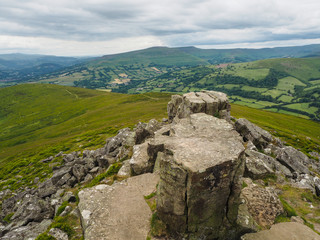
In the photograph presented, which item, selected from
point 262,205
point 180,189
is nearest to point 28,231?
point 180,189

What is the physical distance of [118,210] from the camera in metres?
18.0

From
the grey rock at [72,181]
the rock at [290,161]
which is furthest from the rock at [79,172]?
the rock at [290,161]

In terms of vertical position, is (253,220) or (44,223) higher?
(253,220)

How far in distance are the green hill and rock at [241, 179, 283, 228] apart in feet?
141

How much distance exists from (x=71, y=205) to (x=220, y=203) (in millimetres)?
17146

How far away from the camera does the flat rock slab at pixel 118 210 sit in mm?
15789

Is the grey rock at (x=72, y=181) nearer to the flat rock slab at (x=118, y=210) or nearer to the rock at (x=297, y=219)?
the flat rock slab at (x=118, y=210)

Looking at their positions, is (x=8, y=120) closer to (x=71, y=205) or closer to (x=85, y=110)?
(x=85, y=110)

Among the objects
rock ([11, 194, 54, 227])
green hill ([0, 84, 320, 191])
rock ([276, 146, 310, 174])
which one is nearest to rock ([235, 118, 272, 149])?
rock ([276, 146, 310, 174])

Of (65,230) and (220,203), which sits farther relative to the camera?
(65,230)

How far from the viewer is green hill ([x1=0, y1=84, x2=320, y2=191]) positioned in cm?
5453

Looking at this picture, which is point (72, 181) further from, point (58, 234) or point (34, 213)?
point (58, 234)

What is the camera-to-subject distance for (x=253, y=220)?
16453mm

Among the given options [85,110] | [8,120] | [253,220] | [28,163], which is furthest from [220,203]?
[8,120]
